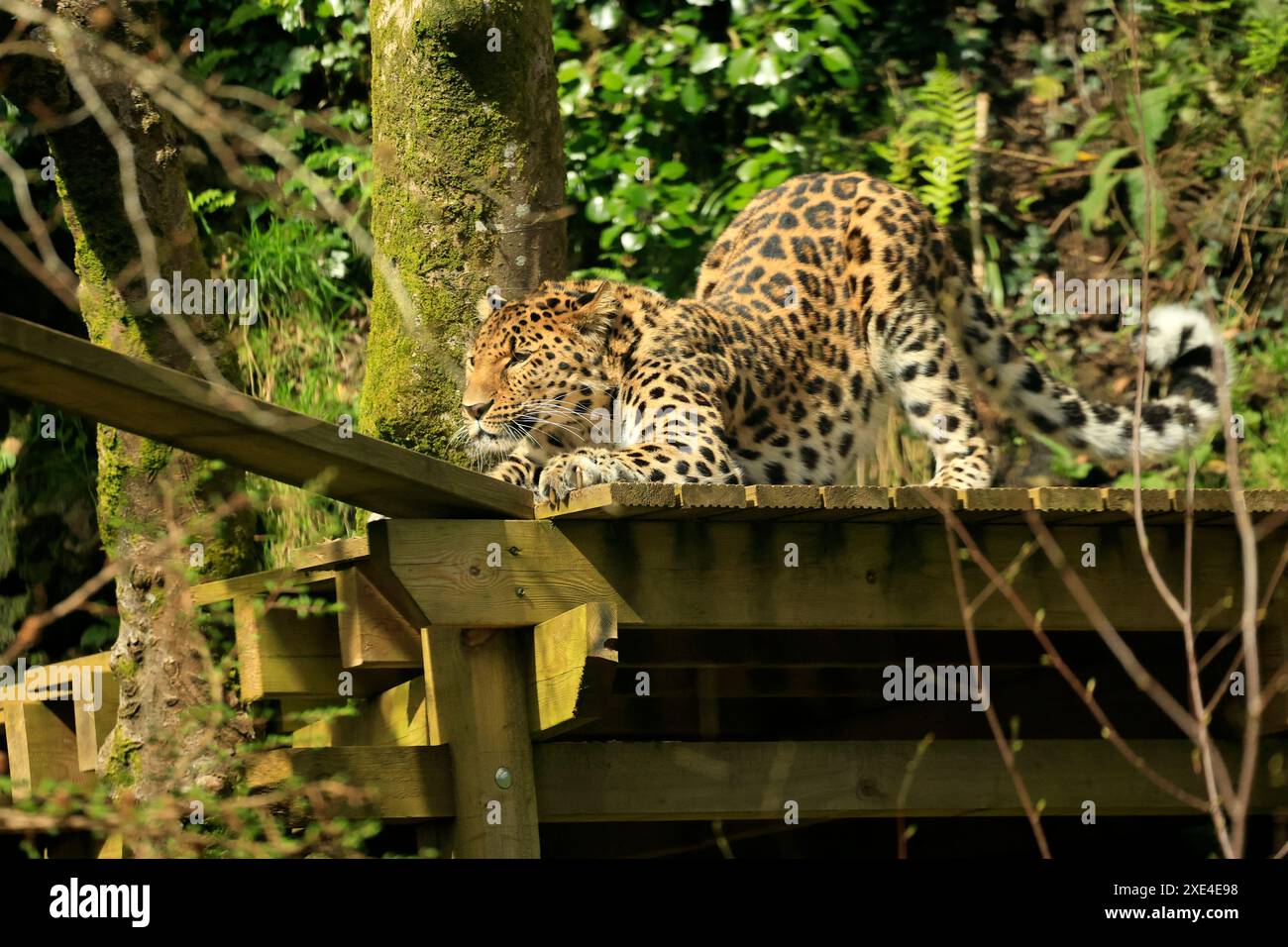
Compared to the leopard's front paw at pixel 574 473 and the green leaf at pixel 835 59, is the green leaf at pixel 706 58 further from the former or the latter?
the leopard's front paw at pixel 574 473

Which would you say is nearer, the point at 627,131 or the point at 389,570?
the point at 389,570

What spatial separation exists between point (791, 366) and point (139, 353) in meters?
2.40

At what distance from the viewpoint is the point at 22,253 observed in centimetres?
516

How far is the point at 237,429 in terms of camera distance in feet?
13.1

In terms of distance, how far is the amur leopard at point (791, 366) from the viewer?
568 centimetres

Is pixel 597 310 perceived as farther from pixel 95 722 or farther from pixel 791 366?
pixel 95 722

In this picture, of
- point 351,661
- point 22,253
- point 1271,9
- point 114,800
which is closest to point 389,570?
point 351,661

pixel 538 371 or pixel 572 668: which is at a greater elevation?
pixel 538 371

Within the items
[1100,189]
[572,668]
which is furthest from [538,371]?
[1100,189]

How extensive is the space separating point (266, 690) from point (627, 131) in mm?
5225

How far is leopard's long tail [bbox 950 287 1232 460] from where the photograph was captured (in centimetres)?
598

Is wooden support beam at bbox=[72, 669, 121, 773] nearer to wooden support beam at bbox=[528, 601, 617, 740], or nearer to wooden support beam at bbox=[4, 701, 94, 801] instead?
wooden support beam at bbox=[4, 701, 94, 801]
